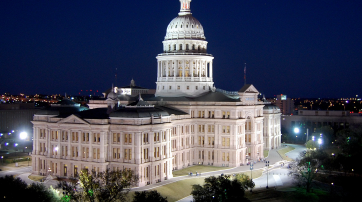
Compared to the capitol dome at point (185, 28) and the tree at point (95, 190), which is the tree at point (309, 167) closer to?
the tree at point (95, 190)

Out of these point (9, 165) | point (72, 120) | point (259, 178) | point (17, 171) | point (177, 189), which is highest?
point (72, 120)

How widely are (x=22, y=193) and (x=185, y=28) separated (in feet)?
239

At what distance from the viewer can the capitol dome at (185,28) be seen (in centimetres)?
14025

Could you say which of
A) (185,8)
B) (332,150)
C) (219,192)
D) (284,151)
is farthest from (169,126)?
(332,150)

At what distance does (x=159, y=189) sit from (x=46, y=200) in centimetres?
2478

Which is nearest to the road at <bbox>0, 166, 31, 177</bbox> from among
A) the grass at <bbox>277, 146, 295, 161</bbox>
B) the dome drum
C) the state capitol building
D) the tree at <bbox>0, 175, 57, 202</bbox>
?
the state capitol building

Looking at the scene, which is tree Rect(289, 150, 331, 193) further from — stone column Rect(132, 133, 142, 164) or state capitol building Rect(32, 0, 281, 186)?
stone column Rect(132, 133, 142, 164)

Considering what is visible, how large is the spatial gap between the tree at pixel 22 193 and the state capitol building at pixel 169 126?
23.1 metres

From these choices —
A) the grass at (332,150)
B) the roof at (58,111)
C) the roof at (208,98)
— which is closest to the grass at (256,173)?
the roof at (208,98)

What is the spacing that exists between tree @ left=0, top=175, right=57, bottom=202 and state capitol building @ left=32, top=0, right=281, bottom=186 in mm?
23068

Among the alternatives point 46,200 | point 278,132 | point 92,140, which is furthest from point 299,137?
point 46,200

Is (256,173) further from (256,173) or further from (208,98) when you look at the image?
(208,98)

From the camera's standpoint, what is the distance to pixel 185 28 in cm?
14038

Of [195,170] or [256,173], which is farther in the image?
[195,170]
